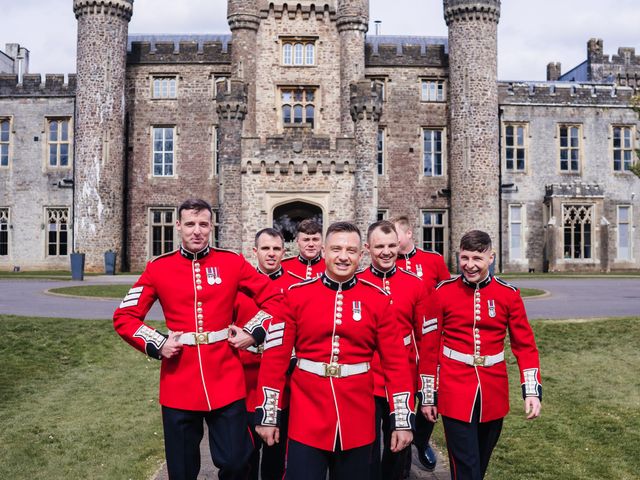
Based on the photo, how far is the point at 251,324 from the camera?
174 inches

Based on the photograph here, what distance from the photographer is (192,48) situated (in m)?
31.8

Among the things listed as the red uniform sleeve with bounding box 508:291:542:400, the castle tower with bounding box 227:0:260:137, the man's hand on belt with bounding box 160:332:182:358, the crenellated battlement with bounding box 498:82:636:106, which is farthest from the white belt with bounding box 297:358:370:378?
the crenellated battlement with bounding box 498:82:636:106

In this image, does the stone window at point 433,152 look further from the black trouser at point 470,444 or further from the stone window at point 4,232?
the black trouser at point 470,444

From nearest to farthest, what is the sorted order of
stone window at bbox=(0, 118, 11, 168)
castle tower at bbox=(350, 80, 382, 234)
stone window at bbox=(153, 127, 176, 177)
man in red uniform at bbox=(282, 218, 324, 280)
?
man in red uniform at bbox=(282, 218, 324, 280) → castle tower at bbox=(350, 80, 382, 234) → stone window at bbox=(153, 127, 176, 177) → stone window at bbox=(0, 118, 11, 168)

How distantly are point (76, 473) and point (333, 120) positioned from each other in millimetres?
25628

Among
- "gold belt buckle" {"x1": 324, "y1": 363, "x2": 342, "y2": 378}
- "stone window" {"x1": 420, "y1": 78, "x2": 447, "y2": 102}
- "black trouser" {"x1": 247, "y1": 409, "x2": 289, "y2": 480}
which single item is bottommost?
"black trouser" {"x1": 247, "y1": 409, "x2": 289, "y2": 480}

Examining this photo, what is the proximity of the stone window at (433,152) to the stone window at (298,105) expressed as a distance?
5348 millimetres

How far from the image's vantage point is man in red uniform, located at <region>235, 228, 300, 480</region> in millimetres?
4707

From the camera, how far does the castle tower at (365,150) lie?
23.6 meters

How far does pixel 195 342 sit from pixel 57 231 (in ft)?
99.3

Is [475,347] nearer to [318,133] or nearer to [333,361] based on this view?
[333,361]

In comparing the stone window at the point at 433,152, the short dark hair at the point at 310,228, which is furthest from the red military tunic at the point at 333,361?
the stone window at the point at 433,152

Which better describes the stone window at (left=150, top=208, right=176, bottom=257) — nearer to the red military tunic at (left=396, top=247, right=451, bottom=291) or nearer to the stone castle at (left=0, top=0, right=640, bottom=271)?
the stone castle at (left=0, top=0, right=640, bottom=271)

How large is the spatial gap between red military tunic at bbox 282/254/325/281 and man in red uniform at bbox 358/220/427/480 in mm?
1021
